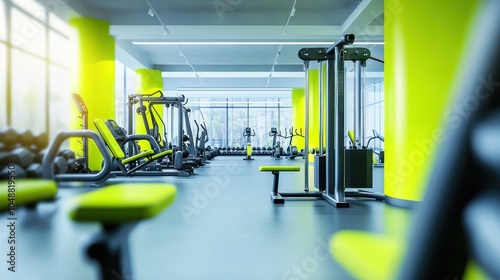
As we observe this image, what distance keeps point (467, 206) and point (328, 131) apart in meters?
3.33

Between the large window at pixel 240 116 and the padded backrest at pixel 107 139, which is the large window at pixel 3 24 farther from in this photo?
the large window at pixel 240 116

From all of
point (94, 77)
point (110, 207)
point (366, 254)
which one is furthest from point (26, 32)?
point (94, 77)

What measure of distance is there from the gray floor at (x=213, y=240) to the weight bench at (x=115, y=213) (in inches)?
1.3

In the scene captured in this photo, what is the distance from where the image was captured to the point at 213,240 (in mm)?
2152

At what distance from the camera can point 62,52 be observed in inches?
47.3

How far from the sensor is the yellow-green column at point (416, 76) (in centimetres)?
290

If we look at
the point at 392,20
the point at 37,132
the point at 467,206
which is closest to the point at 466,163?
the point at 467,206

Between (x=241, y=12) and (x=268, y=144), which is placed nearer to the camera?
(x=241, y=12)

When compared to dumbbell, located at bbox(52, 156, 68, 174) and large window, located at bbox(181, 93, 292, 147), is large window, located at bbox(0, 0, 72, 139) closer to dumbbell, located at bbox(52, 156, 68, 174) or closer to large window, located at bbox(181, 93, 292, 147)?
dumbbell, located at bbox(52, 156, 68, 174)

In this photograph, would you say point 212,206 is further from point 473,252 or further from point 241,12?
point 241,12

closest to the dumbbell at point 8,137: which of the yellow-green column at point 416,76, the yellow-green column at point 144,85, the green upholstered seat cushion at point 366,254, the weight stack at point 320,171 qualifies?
the green upholstered seat cushion at point 366,254

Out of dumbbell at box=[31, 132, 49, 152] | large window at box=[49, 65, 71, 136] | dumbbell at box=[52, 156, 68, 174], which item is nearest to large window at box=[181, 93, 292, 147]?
dumbbell at box=[52, 156, 68, 174]

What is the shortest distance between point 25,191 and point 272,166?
9.50 feet

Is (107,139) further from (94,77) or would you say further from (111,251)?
(111,251)
